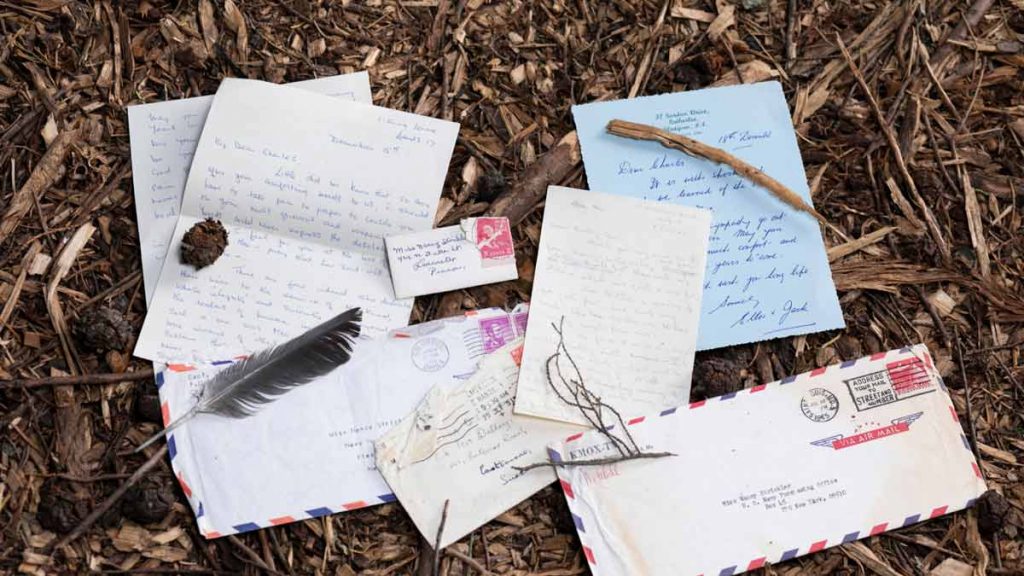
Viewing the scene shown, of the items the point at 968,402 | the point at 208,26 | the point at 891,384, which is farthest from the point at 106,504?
the point at 968,402

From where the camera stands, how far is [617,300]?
1.31m

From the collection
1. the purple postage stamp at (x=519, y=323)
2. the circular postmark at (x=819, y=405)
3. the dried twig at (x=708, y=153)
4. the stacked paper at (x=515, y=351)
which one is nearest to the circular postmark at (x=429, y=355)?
the stacked paper at (x=515, y=351)

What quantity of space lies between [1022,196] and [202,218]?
129 centimetres

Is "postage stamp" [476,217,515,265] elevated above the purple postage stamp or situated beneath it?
elevated above

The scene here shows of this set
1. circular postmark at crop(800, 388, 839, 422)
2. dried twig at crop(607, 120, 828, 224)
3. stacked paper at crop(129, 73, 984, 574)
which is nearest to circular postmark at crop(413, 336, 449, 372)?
stacked paper at crop(129, 73, 984, 574)

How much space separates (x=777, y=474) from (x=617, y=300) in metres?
0.34

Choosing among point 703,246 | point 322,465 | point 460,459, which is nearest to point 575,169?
point 703,246

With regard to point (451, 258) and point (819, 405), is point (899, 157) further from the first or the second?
point (451, 258)

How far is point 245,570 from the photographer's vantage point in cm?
120

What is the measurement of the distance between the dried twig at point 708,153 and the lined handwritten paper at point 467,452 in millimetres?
407

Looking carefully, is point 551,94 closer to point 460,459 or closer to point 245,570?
point 460,459

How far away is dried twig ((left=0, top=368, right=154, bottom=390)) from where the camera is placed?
1.21 m

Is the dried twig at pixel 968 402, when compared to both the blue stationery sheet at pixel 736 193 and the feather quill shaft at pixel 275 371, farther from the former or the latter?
the feather quill shaft at pixel 275 371

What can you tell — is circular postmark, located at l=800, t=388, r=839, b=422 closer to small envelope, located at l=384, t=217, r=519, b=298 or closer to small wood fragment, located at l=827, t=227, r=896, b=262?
small wood fragment, located at l=827, t=227, r=896, b=262
